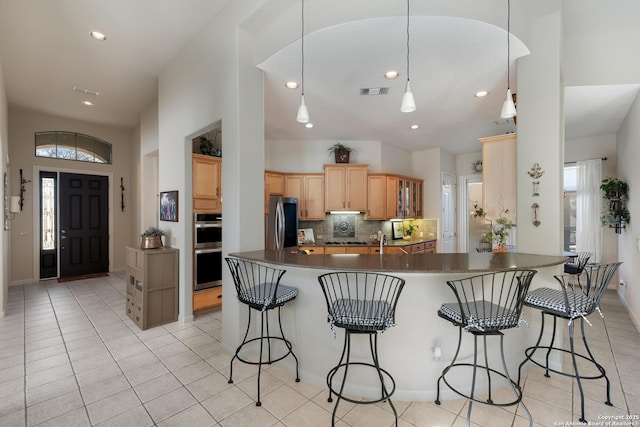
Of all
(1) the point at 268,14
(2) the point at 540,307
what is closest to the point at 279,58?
(1) the point at 268,14

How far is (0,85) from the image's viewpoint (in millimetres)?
3943

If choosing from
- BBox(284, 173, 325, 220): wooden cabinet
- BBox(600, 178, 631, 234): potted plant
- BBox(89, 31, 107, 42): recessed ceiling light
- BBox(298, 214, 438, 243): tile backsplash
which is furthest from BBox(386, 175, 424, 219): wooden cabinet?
BBox(89, 31, 107, 42): recessed ceiling light

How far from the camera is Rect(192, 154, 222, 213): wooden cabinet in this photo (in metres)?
3.88

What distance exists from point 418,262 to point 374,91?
7.49 ft

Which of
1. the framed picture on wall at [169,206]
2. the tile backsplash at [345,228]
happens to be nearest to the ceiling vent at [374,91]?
the framed picture on wall at [169,206]

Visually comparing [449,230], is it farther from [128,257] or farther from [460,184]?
[128,257]

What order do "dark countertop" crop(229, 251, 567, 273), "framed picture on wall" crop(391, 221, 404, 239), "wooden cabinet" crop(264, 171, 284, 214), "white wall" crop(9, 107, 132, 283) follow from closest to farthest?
"dark countertop" crop(229, 251, 567, 273) → "wooden cabinet" crop(264, 171, 284, 214) → "white wall" crop(9, 107, 132, 283) → "framed picture on wall" crop(391, 221, 404, 239)

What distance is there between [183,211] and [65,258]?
4.51 m

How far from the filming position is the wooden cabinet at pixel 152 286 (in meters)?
3.54

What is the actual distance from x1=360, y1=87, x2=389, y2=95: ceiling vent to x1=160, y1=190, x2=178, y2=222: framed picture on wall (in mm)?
2733

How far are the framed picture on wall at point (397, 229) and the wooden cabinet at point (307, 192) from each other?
5.51 ft

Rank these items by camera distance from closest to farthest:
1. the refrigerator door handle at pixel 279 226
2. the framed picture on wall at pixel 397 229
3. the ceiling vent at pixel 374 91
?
the ceiling vent at pixel 374 91
the refrigerator door handle at pixel 279 226
the framed picture on wall at pixel 397 229

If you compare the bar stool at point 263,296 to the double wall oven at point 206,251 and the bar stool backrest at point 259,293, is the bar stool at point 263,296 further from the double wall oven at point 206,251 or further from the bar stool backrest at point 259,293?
the double wall oven at point 206,251

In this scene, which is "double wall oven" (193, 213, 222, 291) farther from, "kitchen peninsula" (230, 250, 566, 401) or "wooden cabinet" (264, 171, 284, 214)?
"kitchen peninsula" (230, 250, 566, 401)
